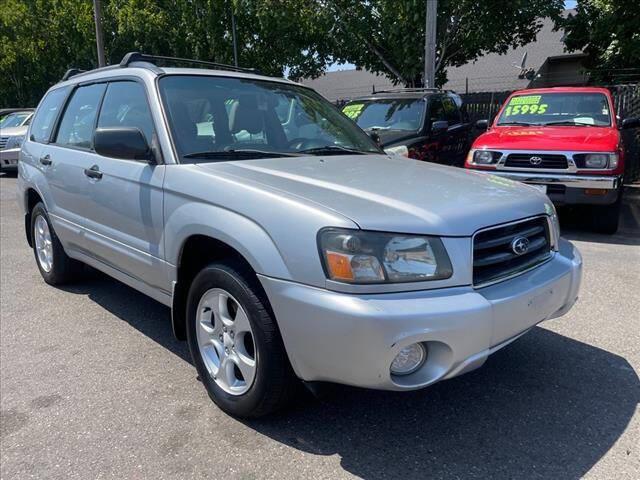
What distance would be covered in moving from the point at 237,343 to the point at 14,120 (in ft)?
49.1

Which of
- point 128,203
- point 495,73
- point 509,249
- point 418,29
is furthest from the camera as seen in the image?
point 495,73

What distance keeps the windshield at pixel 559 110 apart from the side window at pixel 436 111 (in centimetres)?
90

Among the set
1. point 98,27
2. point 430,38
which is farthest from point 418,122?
point 98,27

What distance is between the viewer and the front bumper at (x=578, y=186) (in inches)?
251

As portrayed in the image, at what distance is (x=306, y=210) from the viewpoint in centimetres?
233

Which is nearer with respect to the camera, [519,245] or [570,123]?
[519,245]

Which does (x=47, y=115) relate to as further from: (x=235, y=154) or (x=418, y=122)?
(x=418, y=122)

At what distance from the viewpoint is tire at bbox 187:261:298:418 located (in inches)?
97.7

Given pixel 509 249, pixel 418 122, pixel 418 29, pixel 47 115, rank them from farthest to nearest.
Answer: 1. pixel 418 29
2. pixel 418 122
3. pixel 47 115
4. pixel 509 249

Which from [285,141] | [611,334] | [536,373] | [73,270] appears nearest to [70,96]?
[73,270]

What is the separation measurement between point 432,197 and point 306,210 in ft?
2.16

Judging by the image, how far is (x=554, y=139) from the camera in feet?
22.4

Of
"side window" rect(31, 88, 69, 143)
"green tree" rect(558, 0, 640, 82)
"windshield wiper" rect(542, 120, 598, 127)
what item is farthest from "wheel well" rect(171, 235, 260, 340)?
"green tree" rect(558, 0, 640, 82)

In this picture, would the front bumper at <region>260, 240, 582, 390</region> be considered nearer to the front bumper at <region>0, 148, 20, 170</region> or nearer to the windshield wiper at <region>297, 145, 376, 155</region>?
the windshield wiper at <region>297, 145, 376, 155</region>
